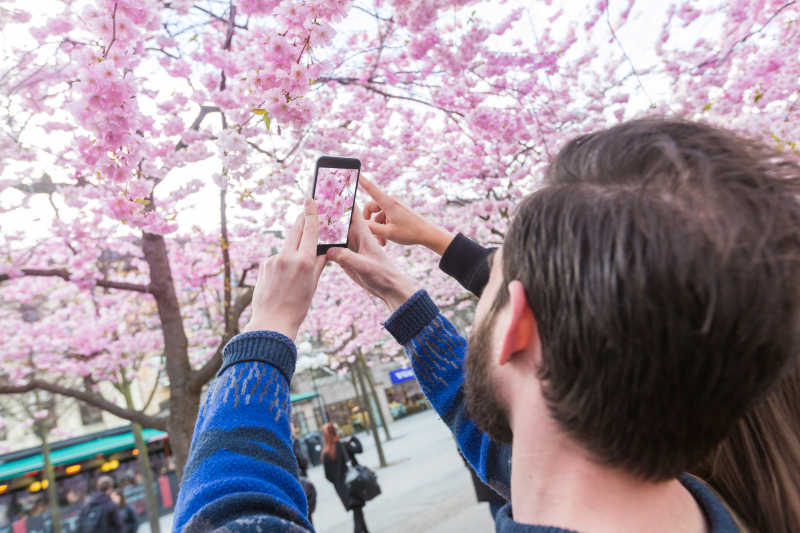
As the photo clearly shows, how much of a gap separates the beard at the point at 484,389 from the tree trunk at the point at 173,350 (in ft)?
15.4

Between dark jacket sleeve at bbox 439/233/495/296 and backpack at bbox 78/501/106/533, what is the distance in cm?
788

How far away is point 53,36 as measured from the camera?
4.65 metres

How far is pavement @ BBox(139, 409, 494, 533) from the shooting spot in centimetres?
753

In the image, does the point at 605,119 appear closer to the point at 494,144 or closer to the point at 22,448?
the point at 494,144

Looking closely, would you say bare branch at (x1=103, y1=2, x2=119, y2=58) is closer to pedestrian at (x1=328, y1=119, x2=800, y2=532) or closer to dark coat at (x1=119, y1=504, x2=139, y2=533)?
pedestrian at (x1=328, y1=119, x2=800, y2=532)

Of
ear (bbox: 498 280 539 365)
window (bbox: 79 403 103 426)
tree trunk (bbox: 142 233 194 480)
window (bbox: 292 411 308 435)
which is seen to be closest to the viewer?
ear (bbox: 498 280 539 365)

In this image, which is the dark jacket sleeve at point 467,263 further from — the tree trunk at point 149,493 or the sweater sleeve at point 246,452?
the tree trunk at point 149,493

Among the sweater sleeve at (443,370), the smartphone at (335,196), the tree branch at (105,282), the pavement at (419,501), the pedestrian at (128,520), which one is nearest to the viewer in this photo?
the sweater sleeve at (443,370)

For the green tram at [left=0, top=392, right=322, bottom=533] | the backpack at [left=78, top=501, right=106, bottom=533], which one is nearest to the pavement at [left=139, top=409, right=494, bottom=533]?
the green tram at [left=0, top=392, right=322, bottom=533]

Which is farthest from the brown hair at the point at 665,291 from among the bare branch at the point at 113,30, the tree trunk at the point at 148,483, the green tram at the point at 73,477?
the green tram at the point at 73,477

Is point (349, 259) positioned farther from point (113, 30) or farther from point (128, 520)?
point (128, 520)

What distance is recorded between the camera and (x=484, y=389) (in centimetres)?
93

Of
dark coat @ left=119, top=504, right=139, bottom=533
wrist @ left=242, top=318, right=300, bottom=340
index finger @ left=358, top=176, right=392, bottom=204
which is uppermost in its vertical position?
index finger @ left=358, top=176, right=392, bottom=204

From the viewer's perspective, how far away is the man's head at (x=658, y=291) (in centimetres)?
69
